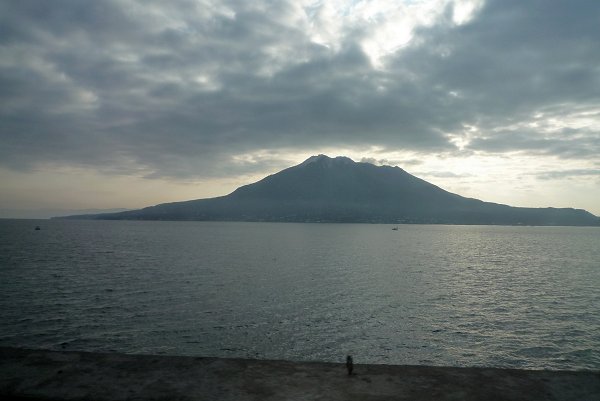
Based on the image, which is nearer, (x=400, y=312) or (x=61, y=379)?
(x=61, y=379)

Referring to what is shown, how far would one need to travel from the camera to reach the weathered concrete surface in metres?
5.16

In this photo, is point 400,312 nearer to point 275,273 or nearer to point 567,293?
point 567,293

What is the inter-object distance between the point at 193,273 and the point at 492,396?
1852 inches

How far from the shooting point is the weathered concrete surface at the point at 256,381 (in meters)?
5.16

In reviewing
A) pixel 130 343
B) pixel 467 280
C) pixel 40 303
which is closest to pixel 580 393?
pixel 130 343

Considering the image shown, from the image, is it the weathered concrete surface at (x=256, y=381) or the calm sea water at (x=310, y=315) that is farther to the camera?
the calm sea water at (x=310, y=315)

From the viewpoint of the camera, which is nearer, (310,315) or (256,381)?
(256,381)

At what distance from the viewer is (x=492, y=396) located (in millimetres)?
5207

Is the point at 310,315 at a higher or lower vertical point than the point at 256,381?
lower

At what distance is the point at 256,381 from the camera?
5539mm

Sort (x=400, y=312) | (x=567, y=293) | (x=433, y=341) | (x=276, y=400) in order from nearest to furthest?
(x=276, y=400) → (x=433, y=341) → (x=400, y=312) → (x=567, y=293)

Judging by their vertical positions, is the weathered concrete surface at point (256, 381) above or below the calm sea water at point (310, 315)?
above

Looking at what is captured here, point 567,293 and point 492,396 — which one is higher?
point 492,396

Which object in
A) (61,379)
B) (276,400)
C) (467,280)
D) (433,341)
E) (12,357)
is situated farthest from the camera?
(467,280)
